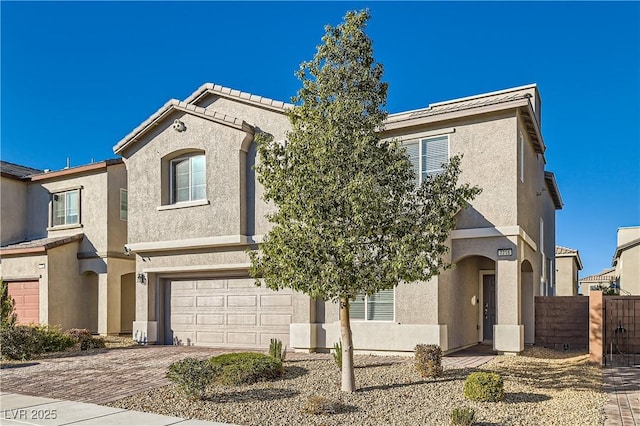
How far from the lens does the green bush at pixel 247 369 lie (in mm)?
11008

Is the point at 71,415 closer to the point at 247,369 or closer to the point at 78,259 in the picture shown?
the point at 247,369

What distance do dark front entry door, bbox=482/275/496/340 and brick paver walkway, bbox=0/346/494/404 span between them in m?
3.09

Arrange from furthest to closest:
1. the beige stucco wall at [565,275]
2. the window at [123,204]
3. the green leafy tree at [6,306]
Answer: the beige stucco wall at [565,275]
the window at [123,204]
the green leafy tree at [6,306]

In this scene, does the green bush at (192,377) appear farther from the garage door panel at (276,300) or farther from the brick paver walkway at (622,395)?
the garage door panel at (276,300)

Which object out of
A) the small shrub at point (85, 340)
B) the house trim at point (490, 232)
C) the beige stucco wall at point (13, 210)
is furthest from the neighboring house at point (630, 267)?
the beige stucco wall at point (13, 210)

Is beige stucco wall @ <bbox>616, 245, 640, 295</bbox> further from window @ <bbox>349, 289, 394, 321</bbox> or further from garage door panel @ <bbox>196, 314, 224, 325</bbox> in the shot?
garage door panel @ <bbox>196, 314, 224, 325</bbox>

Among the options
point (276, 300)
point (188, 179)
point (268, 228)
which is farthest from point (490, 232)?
point (188, 179)

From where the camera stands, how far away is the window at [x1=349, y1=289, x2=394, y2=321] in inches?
606

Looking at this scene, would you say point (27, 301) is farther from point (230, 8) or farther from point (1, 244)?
point (230, 8)

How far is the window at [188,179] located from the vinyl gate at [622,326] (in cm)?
1239

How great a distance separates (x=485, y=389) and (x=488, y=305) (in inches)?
409

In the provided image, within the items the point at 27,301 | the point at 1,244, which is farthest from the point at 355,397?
the point at 1,244

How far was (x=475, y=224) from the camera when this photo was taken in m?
15.6

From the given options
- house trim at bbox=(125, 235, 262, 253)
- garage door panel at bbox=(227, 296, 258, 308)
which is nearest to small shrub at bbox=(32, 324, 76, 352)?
house trim at bbox=(125, 235, 262, 253)
